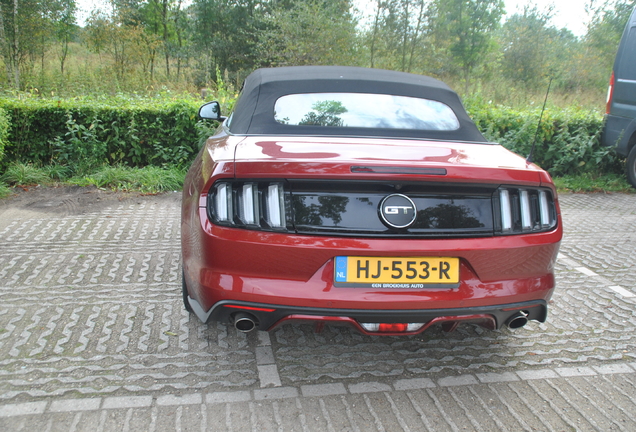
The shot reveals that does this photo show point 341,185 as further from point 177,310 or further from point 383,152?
point 177,310

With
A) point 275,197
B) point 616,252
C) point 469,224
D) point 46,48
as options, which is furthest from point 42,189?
point 46,48

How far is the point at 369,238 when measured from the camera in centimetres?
216

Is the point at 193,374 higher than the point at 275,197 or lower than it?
lower

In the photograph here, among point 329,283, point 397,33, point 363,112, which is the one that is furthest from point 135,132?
point 397,33

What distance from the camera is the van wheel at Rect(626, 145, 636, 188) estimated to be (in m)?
7.51

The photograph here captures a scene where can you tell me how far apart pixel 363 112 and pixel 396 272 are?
1254 mm

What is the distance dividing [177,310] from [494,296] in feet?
6.63

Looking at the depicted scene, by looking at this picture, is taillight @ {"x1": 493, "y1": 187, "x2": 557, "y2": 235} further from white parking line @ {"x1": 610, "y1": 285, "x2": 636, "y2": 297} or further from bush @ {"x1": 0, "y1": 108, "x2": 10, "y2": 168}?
bush @ {"x1": 0, "y1": 108, "x2": 10, "y2": 168}

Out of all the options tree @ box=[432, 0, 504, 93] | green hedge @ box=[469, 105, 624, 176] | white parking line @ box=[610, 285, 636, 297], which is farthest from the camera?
tree @ box=[432, 0, 504, 93]

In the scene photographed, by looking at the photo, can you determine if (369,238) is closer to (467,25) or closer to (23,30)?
(23,30)

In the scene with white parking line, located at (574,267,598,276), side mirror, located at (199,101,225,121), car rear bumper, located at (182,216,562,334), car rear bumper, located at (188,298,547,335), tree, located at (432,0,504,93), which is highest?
tree, located at (432,0,504,93)

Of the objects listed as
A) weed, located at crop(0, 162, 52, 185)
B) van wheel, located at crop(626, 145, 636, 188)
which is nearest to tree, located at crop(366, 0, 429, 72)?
van wheel, located at crop(626, 145, 636, 188)

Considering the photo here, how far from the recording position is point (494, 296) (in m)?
2.26

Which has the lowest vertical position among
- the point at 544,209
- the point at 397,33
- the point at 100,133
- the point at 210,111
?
the point at 100,133
